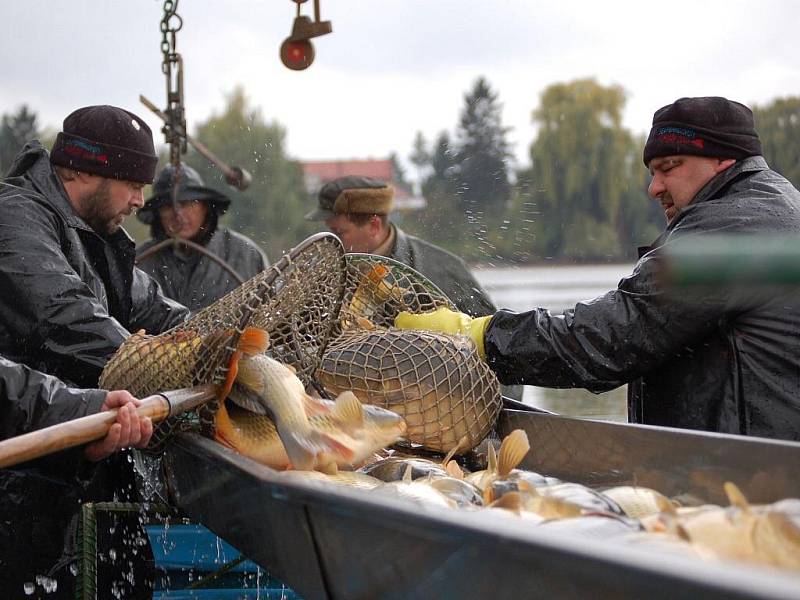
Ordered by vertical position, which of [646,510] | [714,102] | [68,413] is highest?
[714,102]

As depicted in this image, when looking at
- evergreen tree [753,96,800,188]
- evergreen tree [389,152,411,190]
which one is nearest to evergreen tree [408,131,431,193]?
evergreen tree [389,152,411,190]

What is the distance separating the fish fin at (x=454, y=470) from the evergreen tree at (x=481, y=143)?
212 feet

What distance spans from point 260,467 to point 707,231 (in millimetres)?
1934

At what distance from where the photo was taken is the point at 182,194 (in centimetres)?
788

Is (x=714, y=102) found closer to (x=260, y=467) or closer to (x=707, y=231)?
(x=707, y=231)

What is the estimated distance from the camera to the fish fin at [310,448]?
2.95 metres

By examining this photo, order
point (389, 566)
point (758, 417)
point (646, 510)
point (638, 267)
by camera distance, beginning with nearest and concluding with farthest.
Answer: point (389, 566) < point (646, 510) < point (758, 417) < point (638, 267)

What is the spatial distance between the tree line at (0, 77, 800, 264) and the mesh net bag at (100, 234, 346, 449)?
2072cm

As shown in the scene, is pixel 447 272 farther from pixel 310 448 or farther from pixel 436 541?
pixel 436 541

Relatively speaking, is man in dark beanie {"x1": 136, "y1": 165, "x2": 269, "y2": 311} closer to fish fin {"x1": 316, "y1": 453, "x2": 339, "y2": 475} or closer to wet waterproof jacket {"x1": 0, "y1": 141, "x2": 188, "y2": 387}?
wet waterproof jacket {"x1": 0, "y1": 141, "x2": 188, "y2": 387}

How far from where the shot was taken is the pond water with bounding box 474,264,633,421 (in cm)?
1369

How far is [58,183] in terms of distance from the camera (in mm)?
4141

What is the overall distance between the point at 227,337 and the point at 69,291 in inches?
35.6

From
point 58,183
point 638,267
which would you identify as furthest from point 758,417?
point 58,183
